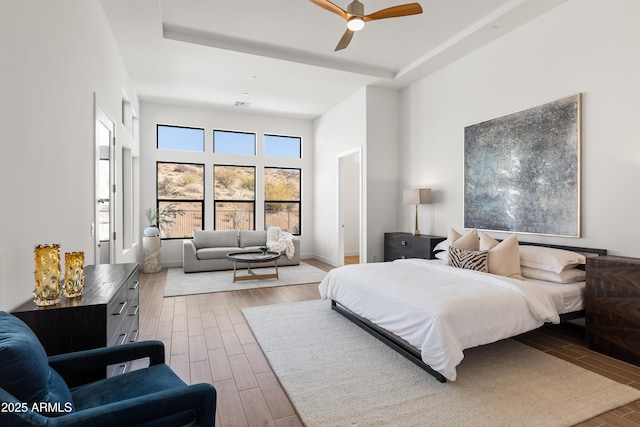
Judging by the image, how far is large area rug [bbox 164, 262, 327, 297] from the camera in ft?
17.0

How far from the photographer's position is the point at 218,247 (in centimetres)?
702

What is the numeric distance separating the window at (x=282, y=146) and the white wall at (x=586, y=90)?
4.22 meters

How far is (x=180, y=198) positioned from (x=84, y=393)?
636cm

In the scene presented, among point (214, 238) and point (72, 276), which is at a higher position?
point (72, 276)

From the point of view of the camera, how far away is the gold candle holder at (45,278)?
5.81 ft

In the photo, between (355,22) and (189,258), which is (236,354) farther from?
(189,258)

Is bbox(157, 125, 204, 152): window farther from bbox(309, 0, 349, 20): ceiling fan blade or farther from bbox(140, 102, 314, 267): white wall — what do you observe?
bbox(309, 0, 349, 20): ceiling fan blade

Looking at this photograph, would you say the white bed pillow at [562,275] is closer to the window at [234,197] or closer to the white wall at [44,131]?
the white wall at [44,131]

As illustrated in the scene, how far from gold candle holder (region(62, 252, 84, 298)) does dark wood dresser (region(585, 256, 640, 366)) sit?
383 cm

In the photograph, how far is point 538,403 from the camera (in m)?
2.13

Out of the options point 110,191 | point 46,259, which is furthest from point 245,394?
point 110,191

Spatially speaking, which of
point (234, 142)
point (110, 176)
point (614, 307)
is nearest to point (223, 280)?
point (110, 176)

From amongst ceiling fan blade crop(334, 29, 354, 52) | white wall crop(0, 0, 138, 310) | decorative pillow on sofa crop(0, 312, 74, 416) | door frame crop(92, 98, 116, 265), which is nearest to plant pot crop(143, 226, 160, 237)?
door frame crop(92, 98, 116, 265)

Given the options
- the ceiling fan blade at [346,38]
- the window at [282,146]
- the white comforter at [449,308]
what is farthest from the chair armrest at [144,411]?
the window at [282,146]
